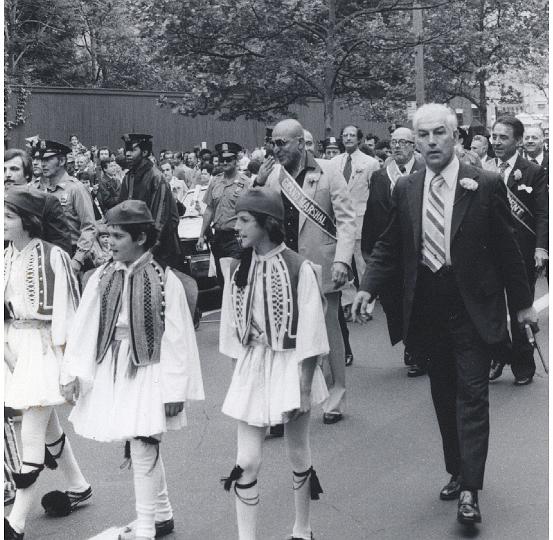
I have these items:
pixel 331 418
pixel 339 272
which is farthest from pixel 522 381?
pixel 339 272

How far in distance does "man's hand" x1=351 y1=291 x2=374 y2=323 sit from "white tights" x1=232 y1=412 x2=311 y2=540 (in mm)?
690

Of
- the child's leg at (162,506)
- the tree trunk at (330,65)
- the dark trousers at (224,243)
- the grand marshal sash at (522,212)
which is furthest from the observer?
the tree trunk at (330,65)

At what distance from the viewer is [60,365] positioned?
16.8ft

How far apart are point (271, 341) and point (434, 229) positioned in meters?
1.11

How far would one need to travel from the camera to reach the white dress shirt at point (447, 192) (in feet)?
16.6

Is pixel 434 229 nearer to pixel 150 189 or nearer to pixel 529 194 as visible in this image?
pixel 529 194

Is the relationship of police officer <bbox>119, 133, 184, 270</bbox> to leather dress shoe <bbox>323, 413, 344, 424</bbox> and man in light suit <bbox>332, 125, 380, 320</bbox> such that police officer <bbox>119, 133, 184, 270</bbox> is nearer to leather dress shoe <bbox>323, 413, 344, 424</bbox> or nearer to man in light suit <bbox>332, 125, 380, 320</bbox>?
man in light suit <bbox>332, 125, 380, 320</bbox>

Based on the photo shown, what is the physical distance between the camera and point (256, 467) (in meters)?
4.45

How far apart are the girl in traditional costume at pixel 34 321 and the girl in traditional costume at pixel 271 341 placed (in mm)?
941

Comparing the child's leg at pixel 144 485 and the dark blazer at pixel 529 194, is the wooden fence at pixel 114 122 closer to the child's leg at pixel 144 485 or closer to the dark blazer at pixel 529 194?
the dark blazer at pixel 529 194

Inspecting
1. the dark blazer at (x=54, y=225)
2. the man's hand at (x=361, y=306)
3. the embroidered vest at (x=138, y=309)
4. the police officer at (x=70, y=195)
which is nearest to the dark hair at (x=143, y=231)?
the embroidered vest at (x=138, y=309)

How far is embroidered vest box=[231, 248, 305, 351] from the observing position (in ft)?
15.0

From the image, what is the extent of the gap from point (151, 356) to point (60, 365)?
709 mm

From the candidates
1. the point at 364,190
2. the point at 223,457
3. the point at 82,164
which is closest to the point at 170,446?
the point at 223,457
